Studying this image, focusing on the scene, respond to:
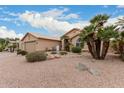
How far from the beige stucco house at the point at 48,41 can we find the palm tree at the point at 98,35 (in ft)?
28.6

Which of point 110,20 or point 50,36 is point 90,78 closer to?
point 110,20

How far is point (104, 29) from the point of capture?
1198cm

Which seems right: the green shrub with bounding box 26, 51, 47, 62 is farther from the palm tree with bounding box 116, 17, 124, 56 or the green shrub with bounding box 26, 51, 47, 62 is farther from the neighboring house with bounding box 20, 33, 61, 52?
the neighboring house with bounding box 20, 33, 61, 52

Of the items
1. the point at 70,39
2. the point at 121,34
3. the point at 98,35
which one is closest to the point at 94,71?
the point at 98,35

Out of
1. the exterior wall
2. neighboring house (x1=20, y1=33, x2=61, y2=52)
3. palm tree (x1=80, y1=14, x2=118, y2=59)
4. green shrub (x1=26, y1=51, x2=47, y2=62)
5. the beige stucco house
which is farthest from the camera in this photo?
neighboring house (x1=20, y1=33, x2=61, y2=52)

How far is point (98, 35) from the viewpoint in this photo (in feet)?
38.7

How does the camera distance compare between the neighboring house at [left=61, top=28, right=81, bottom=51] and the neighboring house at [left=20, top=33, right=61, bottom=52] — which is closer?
the neighboring house at [left=61, top=28, right=81, bottom=51]

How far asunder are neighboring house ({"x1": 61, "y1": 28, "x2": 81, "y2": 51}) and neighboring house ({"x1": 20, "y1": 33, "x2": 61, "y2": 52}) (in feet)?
4.60

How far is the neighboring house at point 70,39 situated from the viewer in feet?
70.4

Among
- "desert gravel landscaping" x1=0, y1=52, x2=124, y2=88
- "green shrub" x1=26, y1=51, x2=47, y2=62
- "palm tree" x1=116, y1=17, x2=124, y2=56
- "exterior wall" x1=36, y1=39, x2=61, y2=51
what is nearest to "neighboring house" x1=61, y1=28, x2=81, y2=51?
"exterior wall" x1=36, y1=39, x2=61, y2=51

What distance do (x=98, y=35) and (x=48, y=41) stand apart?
40.4 feet

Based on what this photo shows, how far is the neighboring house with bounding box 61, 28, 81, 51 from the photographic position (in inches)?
845
